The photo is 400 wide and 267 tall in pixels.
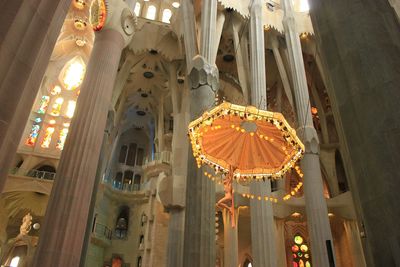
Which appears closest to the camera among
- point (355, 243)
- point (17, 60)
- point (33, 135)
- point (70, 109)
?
point (17, 60)

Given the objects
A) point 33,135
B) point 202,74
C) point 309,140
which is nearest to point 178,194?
point 202,74

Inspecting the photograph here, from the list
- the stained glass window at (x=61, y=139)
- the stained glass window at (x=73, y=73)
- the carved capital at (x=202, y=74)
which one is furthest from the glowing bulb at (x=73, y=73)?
the carved capital at (x=202, y=74)

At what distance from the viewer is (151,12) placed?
54.3 feet

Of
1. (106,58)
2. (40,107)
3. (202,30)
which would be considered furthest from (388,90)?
(40,107)

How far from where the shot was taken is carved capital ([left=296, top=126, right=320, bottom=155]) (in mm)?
11156

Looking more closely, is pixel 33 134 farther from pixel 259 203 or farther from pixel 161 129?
pixel 259 203

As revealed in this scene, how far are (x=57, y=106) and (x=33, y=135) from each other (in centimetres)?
232

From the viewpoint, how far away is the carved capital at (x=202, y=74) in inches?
363

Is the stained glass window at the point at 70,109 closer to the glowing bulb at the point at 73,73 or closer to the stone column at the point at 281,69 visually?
the glowing bulb at the point at 73,73

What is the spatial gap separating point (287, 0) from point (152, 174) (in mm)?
11707

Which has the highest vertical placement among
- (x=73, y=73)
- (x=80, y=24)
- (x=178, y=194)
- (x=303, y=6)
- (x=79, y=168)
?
(x=303, y=6)

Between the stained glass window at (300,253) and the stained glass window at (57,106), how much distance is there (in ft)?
50.1

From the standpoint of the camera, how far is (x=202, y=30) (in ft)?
34.5

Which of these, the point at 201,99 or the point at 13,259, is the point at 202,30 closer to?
the point at 201,99
